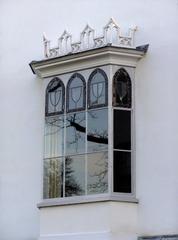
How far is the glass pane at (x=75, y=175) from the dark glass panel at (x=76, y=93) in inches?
43.0

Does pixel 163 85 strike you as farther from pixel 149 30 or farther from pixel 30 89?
pixel 30 89

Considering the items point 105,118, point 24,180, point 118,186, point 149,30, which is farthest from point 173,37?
point 24,180

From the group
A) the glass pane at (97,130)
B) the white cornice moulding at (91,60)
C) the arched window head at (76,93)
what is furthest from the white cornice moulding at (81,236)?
the white cornice moulding at (91,60)

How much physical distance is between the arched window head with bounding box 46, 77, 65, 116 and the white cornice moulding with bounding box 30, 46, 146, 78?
219 millimetres

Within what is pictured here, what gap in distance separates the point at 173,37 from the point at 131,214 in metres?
3.71

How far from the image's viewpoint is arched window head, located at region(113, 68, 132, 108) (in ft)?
50.5

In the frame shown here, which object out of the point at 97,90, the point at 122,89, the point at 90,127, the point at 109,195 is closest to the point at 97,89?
the point at 97,90

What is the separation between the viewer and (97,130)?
15375 millimetres

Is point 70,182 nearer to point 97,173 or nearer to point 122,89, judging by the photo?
point 97,173

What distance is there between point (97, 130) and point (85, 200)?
1.47 metres

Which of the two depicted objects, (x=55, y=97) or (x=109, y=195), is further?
(x=55, y=97)

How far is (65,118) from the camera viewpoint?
52.3 feet

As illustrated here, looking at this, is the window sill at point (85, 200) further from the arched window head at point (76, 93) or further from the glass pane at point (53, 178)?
the arched window head at point (76, 93)

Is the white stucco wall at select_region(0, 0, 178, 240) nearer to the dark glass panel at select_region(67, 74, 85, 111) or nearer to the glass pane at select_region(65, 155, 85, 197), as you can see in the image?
the glass pane at select_region(65, 155, 85, 197)
